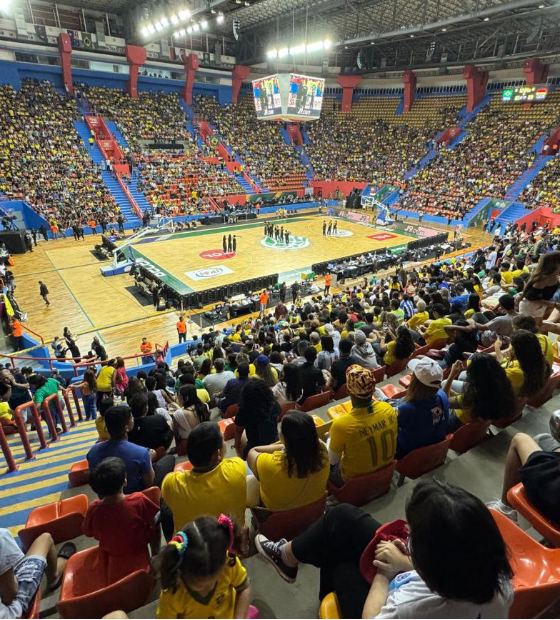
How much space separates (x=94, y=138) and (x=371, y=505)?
39342mm

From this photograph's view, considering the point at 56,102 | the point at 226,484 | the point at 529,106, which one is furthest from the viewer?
the point at 529,106

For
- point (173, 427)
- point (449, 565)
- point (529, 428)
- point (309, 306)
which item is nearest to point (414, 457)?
point (529, 428)

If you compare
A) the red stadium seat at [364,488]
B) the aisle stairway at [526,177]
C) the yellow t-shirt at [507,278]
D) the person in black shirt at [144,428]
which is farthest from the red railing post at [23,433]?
the aisle stairway at [526,177]

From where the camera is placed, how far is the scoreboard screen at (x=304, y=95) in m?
27.5

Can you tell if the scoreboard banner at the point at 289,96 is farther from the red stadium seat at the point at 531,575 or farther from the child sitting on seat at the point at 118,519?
the red stadium seat at the point at 531,575

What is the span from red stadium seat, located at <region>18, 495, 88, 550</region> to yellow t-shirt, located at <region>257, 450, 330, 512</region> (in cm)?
190

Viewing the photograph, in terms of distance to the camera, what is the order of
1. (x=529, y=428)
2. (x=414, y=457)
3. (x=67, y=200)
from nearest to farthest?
(x=414, y=457) → (x=529, y=428) → (x=67, y=200)

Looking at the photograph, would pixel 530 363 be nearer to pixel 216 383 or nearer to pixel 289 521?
pixel 289 521

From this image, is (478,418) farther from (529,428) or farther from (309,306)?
(309,306)

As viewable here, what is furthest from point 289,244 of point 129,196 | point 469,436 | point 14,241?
point 469,436

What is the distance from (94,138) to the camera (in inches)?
1368

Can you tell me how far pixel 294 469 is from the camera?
9.98 feet

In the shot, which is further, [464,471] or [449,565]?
[464,471]

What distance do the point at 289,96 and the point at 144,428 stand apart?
27970 mm
